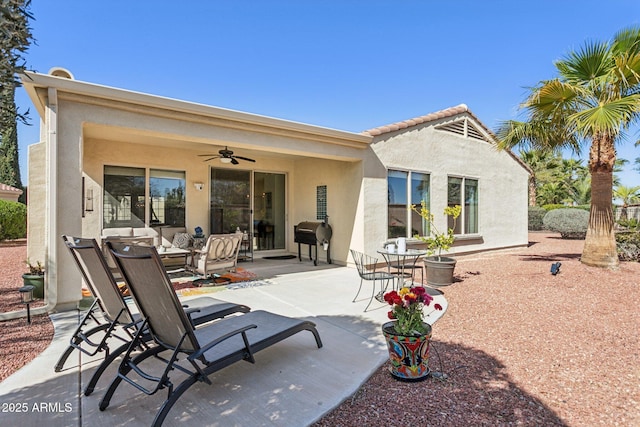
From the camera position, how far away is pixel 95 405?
271 centimetres

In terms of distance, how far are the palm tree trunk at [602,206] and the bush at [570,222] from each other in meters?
10.6

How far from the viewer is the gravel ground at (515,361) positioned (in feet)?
8.80

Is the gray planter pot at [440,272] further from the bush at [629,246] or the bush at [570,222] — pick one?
the bush at [570,222]

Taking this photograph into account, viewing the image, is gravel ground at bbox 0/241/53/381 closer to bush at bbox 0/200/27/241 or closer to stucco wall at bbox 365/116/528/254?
stucco wall at bbox 365/116/528/254

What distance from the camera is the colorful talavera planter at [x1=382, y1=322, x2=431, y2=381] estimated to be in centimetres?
313

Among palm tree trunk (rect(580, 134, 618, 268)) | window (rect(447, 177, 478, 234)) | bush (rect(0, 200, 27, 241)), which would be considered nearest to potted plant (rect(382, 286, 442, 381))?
palm tree trunk (rect(580, 134, 618, 268))

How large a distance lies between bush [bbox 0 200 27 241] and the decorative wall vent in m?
17.6

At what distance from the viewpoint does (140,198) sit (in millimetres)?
9109

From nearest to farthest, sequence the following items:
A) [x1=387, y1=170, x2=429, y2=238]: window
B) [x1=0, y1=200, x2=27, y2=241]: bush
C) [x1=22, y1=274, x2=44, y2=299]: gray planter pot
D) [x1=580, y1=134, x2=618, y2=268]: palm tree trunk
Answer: [x1=22, y1=274, x2=44, y2=299]: gray planter pot < [x1=580, y1=134, x2=618, y2=268]: palm tree trunk < [x1=387, y1=170, x2=429, y2=238]: window < [x1=0, y1=200, x2=27, y2=241]: bush

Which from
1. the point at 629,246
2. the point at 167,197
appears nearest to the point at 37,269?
the point at 167,197

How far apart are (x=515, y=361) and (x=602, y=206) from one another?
7.15 m

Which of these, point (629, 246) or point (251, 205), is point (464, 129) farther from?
point (251, 205)

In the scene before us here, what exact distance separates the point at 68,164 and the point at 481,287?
7977 millimetres

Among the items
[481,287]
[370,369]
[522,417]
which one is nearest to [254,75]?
[481,287]
